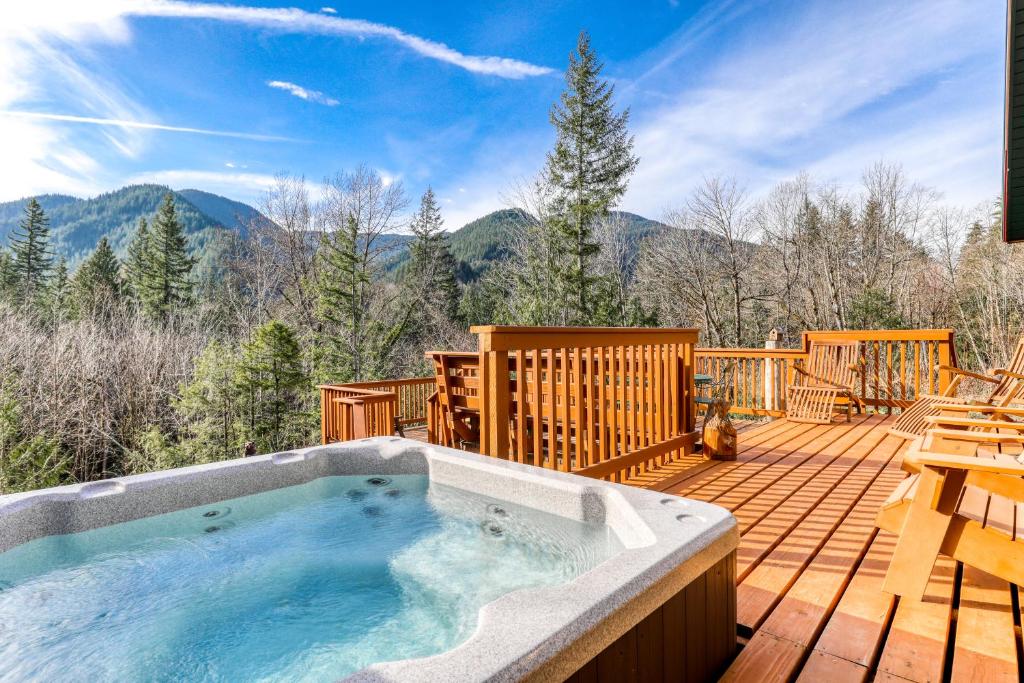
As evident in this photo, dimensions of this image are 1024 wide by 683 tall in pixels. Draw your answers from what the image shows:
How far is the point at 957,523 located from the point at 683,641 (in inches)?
44.7

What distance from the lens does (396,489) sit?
3.23 metres

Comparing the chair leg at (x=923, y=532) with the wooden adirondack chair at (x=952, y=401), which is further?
the wooden adirondack chair at (x=952, y=401)

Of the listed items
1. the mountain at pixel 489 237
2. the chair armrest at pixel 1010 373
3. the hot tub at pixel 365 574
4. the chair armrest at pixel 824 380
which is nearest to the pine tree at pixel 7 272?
the mountain at pixel 489 237

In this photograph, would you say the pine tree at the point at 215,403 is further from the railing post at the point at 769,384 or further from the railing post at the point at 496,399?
the railing post at the point at 769,384

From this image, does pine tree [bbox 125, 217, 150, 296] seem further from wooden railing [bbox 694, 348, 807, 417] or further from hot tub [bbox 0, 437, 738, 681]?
wooden railing [bbox 694, 348, 807, 417]

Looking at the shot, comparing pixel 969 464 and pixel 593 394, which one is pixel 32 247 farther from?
pixel 969 464

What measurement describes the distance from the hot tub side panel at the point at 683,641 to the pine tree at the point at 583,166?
12834 millimetres

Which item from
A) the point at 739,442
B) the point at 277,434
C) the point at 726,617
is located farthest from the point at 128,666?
the point at 277,434

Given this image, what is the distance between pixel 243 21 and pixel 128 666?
1543cm

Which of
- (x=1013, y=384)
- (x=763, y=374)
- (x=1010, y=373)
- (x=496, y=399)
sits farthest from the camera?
(x=763, y=374)

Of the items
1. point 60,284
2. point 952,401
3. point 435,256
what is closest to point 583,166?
point 435,256

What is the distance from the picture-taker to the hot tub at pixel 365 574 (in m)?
1.22

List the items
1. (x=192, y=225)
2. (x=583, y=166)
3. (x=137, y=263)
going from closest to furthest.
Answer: (x=583, y=166)
(x=137, y=263)
(x=192, y=225)

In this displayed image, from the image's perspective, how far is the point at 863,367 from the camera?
5.94 m
